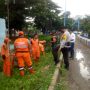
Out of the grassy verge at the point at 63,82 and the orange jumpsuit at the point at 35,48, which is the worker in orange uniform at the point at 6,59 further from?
the orange jumpsuit at the point at 35,48

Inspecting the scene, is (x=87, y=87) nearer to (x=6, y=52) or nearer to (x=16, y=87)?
(x=16, y=87)

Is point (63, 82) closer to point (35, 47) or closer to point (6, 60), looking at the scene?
→ point (6, 60)

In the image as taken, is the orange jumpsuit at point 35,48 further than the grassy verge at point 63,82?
Yes

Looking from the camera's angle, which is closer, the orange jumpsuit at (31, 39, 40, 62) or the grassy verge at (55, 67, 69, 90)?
the grassy verge at (55, 67, 69, 90)

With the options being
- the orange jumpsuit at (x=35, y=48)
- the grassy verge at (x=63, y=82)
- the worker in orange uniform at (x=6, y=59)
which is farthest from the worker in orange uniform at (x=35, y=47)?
the worker in orange uniform at (x=6, y=59)

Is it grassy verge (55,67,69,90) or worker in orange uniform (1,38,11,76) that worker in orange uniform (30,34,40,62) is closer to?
grassy verge (55,67,69,90)

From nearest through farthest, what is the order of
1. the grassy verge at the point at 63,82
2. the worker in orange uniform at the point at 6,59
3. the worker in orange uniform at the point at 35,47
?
the grassy verge at the point at 63,82 → the worker in orange uniform at the point at 6,59 → the worker in orange uniform at the point at 35,47

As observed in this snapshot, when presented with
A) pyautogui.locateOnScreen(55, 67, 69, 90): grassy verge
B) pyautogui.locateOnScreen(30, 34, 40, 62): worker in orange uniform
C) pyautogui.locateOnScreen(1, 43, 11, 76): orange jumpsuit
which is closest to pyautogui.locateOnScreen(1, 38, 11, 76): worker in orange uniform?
pyautogui.locateOnScreen(1, 43, 11, 76): orange jumpsuit

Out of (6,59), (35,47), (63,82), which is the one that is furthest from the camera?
(35,47)

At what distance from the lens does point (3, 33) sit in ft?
66.4

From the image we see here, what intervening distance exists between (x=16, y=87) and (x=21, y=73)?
1945 mm

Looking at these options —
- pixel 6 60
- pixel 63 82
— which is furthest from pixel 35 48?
pixel 63 82

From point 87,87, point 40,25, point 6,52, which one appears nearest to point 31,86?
point 87,87

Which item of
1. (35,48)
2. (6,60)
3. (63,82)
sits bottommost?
(63,82)
